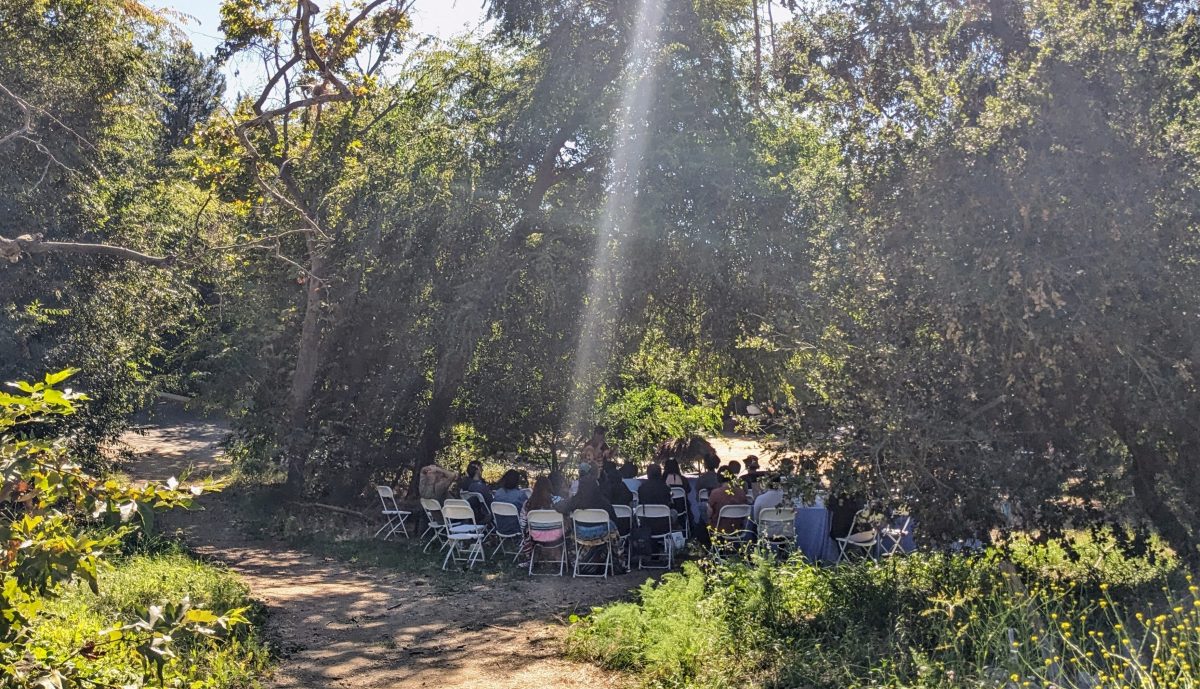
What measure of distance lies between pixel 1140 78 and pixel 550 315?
8.62 meters

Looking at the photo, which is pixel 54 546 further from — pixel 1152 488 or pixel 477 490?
pixel 477 490

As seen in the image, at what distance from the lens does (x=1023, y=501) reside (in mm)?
7352

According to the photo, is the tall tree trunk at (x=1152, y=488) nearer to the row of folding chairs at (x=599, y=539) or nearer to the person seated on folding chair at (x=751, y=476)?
the person seated on folding chair at (x=751, y=476)

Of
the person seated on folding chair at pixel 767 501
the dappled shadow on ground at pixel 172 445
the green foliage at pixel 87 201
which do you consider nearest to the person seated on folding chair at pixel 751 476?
the person seated on folding chair at pixel 767 501

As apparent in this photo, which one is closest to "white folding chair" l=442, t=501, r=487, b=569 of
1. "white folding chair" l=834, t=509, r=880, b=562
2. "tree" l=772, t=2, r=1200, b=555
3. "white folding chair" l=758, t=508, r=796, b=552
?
"white folding chair" l=758, t=508, r=796, b=552

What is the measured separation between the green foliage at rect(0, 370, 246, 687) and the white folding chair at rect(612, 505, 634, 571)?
7.19m

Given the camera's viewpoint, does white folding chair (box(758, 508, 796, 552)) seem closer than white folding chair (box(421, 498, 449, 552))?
Yes

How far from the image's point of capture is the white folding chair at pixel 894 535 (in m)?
8.47

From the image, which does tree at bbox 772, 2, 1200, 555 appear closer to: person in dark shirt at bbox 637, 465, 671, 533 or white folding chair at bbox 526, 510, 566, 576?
person in dark shirt at bbox 637, 465, 671, 533

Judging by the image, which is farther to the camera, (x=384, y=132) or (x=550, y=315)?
(x=384, y=132)

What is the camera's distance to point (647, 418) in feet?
54.2

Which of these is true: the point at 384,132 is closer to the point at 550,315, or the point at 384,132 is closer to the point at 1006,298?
the point at 550,315

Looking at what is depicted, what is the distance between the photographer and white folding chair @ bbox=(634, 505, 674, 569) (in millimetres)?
11250

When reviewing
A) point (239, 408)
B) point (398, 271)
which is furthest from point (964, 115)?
point (239, 408)
